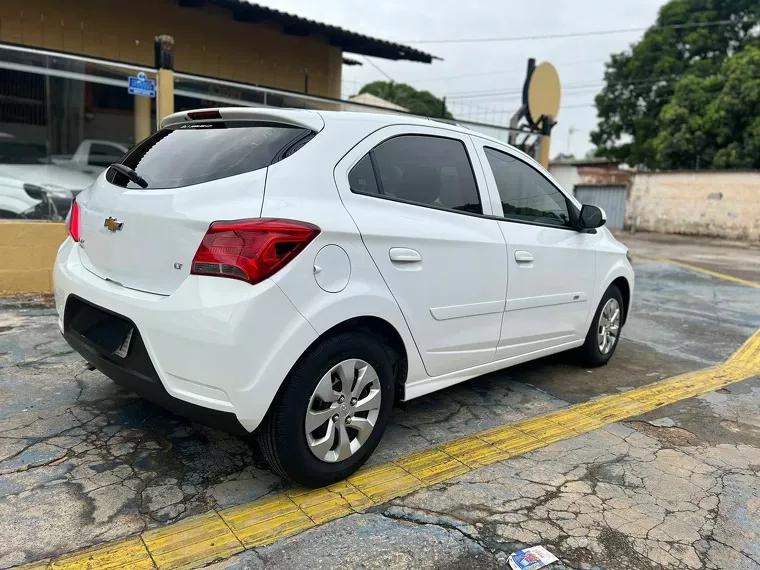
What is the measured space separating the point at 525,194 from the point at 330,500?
2.32 m

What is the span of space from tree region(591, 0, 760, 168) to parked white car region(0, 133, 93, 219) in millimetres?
25309

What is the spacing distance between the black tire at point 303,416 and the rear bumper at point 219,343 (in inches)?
3.1

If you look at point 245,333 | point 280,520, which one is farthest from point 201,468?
point 245,333

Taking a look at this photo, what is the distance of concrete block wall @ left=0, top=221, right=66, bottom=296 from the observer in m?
6.07

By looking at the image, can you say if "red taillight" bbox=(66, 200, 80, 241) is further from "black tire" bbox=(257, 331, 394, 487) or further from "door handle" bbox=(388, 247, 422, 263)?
"door handle" bbox=(388, 247, 422, 263)

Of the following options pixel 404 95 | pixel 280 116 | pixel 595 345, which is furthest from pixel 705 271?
pixel 404 95

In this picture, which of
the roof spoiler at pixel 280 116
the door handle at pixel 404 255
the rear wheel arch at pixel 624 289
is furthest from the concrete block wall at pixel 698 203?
the roof spoiler at pixel 280 116

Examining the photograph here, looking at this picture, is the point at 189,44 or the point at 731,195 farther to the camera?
the point at 731,195

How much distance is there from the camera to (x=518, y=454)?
10.7 feet

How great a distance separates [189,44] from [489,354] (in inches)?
345

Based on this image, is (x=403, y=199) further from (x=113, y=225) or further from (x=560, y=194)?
(x=560, y=194)


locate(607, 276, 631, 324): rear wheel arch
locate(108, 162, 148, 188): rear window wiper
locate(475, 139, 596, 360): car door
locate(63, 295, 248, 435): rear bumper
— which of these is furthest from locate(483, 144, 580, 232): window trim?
locate(63, 295, 248, 435): rear bumper

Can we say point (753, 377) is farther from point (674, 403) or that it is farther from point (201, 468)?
point (201, 468)

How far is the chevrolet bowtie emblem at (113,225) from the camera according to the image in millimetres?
2754
